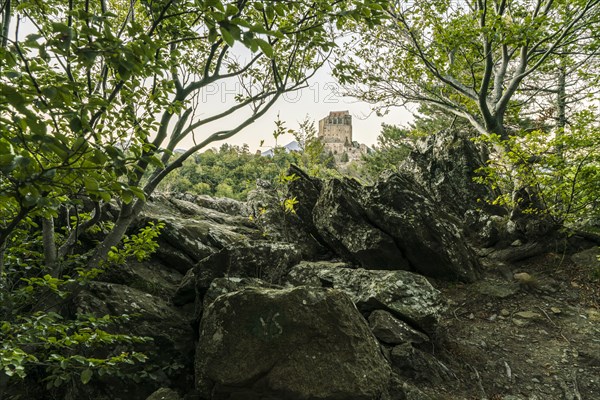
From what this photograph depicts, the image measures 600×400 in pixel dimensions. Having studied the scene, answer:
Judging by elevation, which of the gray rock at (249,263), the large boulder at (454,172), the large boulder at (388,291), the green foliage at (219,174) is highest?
the green foliage at (219,174)

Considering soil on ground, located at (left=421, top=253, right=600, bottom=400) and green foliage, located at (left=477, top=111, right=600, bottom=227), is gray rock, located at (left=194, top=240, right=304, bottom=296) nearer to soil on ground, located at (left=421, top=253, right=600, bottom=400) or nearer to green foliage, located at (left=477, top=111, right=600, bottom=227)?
soil on ground, located at (left=421, top=253, right=600, bottom=400)

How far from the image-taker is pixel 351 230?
9977 millimetres

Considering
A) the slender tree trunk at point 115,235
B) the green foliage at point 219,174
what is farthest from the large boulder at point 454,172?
the green foliage at point 219,174

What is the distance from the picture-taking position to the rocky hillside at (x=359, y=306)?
4.77 meters

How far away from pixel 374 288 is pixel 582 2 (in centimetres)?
995

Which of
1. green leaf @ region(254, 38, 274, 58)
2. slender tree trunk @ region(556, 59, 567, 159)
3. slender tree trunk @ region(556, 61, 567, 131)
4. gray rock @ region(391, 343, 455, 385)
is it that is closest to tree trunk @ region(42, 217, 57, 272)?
green leaf @ region(254, 38, 274, 58)

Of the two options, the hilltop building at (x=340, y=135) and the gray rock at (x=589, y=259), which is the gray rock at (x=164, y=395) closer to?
the gray rock at (x=589, y=259)

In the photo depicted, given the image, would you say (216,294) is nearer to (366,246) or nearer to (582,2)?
(366,246)

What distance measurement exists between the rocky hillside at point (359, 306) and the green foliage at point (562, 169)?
44.3 inches

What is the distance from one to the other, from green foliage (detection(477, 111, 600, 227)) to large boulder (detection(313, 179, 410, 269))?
3.54m

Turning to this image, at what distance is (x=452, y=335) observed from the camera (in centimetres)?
740

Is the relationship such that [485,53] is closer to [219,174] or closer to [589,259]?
[589,259]

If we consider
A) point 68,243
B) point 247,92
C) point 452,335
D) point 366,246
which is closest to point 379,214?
point 366,246

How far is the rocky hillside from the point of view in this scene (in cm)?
477
